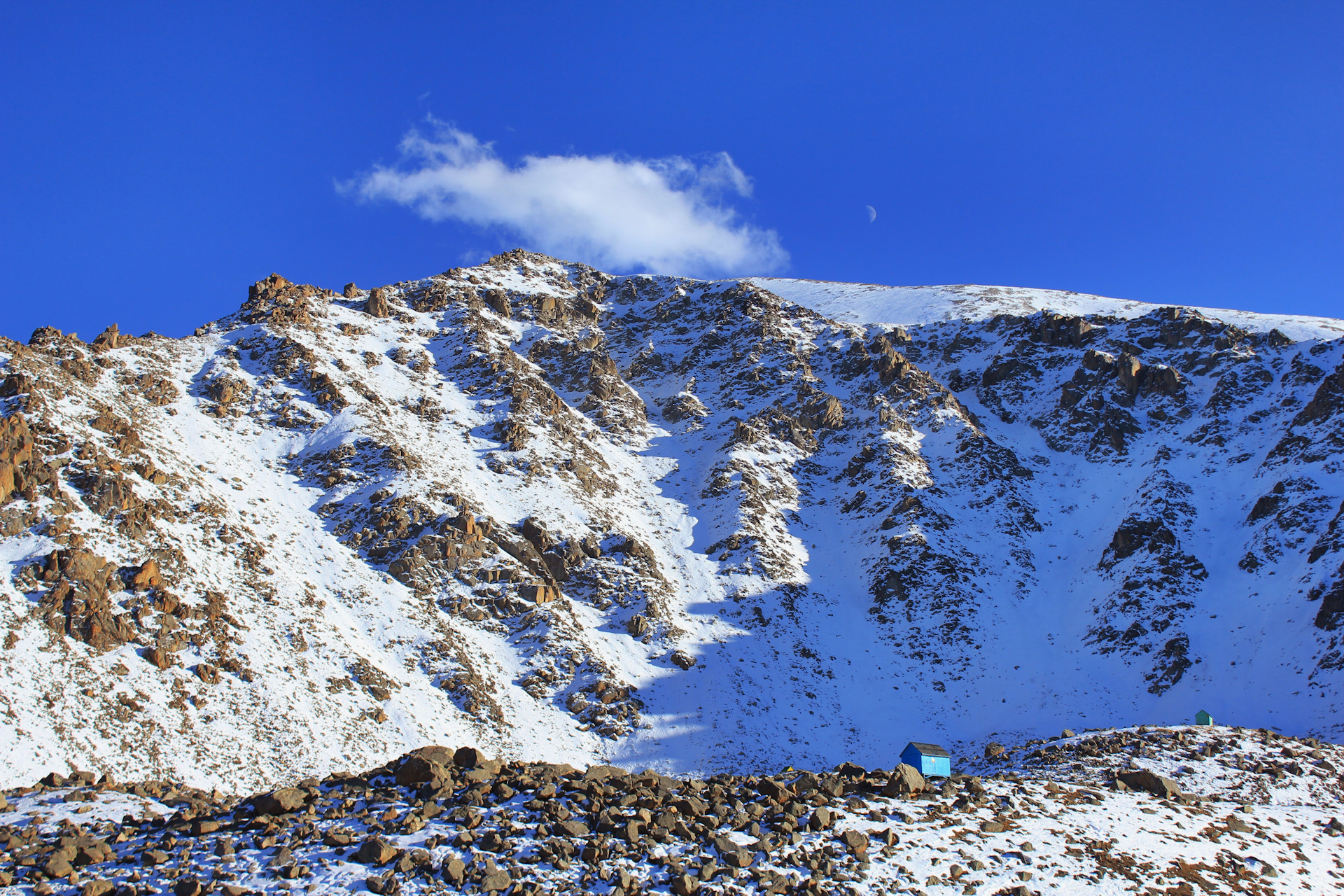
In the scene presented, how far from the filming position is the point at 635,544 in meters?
53.2

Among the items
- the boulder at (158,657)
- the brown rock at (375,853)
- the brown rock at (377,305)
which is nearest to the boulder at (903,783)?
the brown rock at (375,853)

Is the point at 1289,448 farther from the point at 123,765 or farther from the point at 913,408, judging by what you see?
the point at 123,765

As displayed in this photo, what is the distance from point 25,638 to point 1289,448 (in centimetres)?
7849

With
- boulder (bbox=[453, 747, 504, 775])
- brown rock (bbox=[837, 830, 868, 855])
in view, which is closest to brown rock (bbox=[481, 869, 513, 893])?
boulder (bbox=[453, 747, 504, 775])

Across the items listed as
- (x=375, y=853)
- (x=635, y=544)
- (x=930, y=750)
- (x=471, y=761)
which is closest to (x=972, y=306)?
(x=635, y=544)

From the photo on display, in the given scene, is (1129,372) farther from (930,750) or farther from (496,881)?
(496,881)

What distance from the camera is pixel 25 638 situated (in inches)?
1166

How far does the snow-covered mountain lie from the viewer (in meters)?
33.8

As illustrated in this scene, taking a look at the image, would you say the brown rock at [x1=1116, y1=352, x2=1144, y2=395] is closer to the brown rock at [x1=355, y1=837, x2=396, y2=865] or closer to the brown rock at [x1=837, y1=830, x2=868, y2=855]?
the brown rock at [x1=837, y1=830, x2=868, y2=855]

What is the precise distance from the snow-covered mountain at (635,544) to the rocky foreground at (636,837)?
56.3 ft

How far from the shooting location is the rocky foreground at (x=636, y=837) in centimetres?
1141

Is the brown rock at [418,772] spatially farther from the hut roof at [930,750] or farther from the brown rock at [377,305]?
the brown rock at [377,305]

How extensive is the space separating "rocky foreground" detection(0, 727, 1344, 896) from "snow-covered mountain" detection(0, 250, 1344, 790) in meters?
17.1

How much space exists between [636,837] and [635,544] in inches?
1602
